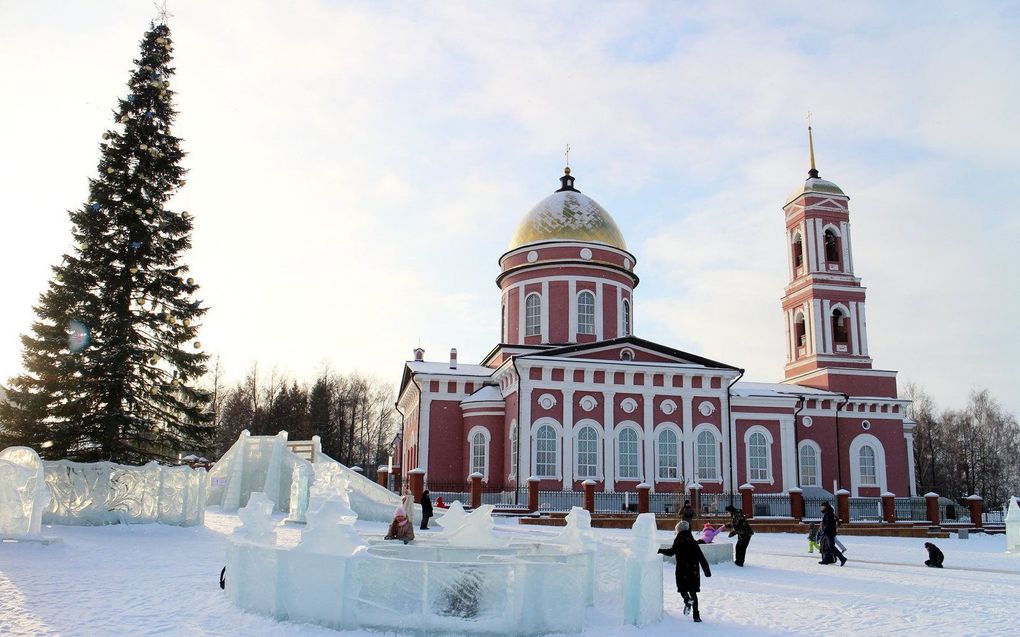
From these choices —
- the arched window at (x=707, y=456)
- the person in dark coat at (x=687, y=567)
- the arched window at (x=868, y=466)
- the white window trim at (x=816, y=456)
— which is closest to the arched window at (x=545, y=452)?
the arched window at (x=707, y=456)

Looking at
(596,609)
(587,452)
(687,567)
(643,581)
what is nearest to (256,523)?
(596,609)

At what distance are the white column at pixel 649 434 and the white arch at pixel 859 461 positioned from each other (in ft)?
34.0

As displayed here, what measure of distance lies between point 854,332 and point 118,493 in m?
29.7

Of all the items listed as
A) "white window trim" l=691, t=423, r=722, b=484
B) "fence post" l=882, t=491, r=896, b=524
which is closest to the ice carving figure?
"white window trim" l=691, t=423, r=722, b=484

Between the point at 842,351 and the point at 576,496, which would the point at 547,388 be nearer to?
the point at 576,496

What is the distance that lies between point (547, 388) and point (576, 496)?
13.5 feet

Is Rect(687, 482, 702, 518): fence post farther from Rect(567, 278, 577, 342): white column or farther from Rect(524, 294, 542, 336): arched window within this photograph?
Rect(524, 294, 542, 336): arched window

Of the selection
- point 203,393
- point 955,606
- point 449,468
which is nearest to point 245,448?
point 203,393

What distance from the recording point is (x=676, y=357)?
29.5m

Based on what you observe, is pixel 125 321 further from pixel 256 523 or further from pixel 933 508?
pixel 933 508

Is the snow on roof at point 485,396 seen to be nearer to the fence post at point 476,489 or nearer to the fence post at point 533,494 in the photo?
the fence post at point 476,489

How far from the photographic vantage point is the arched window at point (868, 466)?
109 feet

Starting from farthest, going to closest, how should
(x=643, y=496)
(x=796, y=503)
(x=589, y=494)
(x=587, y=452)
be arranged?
1. (x=587, y=452)
2. (x=796, y=503)
3. (x=589, y=494)
4. (x=643, y=496)

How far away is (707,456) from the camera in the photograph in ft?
95.9
